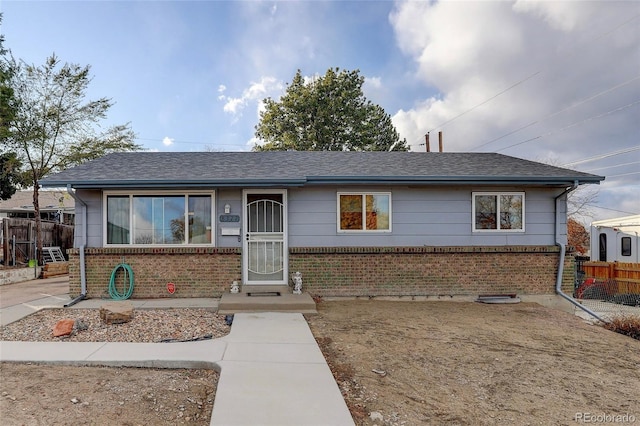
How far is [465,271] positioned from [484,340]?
3005 mm

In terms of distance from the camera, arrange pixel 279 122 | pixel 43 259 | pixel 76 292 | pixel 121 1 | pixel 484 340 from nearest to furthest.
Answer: pixel 484 340 → pixel 76 292 → pixel 121 1 → pixel 43 259 → pixel 279 122

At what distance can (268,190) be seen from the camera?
7.92 meters

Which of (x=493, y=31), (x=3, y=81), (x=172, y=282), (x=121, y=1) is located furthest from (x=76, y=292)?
(x=493, y=31)

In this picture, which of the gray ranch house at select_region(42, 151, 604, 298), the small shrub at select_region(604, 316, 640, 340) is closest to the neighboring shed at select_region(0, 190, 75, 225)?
the gray ranch house at select_region(42, 151, 604, 298)

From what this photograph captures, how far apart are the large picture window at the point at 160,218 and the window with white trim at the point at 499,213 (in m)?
6.23

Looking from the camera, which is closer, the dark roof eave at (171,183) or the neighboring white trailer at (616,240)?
the dark roof eave at (171,183)

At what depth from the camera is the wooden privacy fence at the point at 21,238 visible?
12062mm

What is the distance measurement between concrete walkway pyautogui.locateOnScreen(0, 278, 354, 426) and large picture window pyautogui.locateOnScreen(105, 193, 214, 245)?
2625mm

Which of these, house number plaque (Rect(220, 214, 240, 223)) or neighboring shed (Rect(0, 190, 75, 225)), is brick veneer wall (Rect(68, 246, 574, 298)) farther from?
neighboring shed (Rect(0, 190, 75, 225))

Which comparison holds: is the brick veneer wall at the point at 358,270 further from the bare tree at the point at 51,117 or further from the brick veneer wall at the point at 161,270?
the bare tree at the point at 51,117

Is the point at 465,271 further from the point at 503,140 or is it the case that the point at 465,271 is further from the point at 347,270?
the point at 503,140

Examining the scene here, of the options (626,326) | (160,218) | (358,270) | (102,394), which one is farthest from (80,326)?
(626,326)

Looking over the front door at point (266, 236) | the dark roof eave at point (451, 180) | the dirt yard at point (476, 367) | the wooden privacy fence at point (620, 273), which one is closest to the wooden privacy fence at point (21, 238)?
the front door at point (266, 236)

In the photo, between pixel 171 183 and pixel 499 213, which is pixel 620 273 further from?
pixel 171 183
